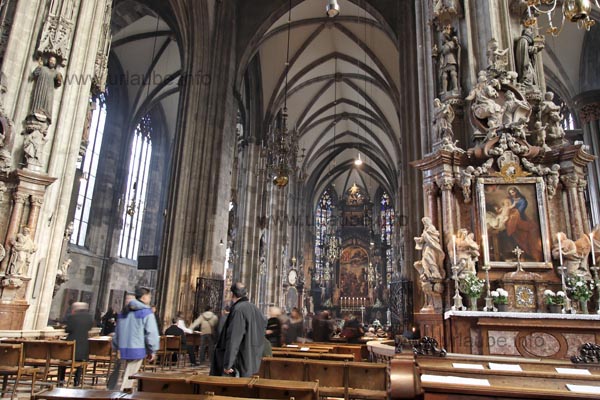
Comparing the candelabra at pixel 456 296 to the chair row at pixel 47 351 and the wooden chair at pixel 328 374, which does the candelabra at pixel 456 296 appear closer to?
the wooden chair at pixel 328 374

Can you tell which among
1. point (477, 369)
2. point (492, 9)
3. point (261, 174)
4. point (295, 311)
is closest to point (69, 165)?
point (295, 311)

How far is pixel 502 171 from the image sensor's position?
270 inches

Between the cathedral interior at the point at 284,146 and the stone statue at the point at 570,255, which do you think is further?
the cathedral interior at the point at 284,146

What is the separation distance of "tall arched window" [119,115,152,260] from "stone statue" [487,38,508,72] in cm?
1699

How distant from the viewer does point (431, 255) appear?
6711 mm

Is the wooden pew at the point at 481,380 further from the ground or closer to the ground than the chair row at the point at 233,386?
further from the ground

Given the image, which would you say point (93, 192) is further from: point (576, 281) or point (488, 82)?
point (576, 281)

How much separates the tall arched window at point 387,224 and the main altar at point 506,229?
2898 centimetres

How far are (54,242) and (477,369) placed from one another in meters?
6.87

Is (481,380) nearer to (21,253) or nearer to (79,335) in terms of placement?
(79,335)

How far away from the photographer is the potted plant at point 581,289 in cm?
571

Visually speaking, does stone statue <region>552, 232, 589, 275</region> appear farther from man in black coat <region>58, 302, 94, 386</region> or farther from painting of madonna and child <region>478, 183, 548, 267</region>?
man in black coat <region>58, 302, 94, 386</region>

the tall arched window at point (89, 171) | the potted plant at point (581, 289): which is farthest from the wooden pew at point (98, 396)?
the tall arched window at point (89, 171)

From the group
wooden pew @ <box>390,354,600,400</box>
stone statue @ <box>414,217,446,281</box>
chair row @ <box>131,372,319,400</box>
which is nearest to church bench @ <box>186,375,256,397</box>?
chair row @ <box>131,372,319,400</box>
